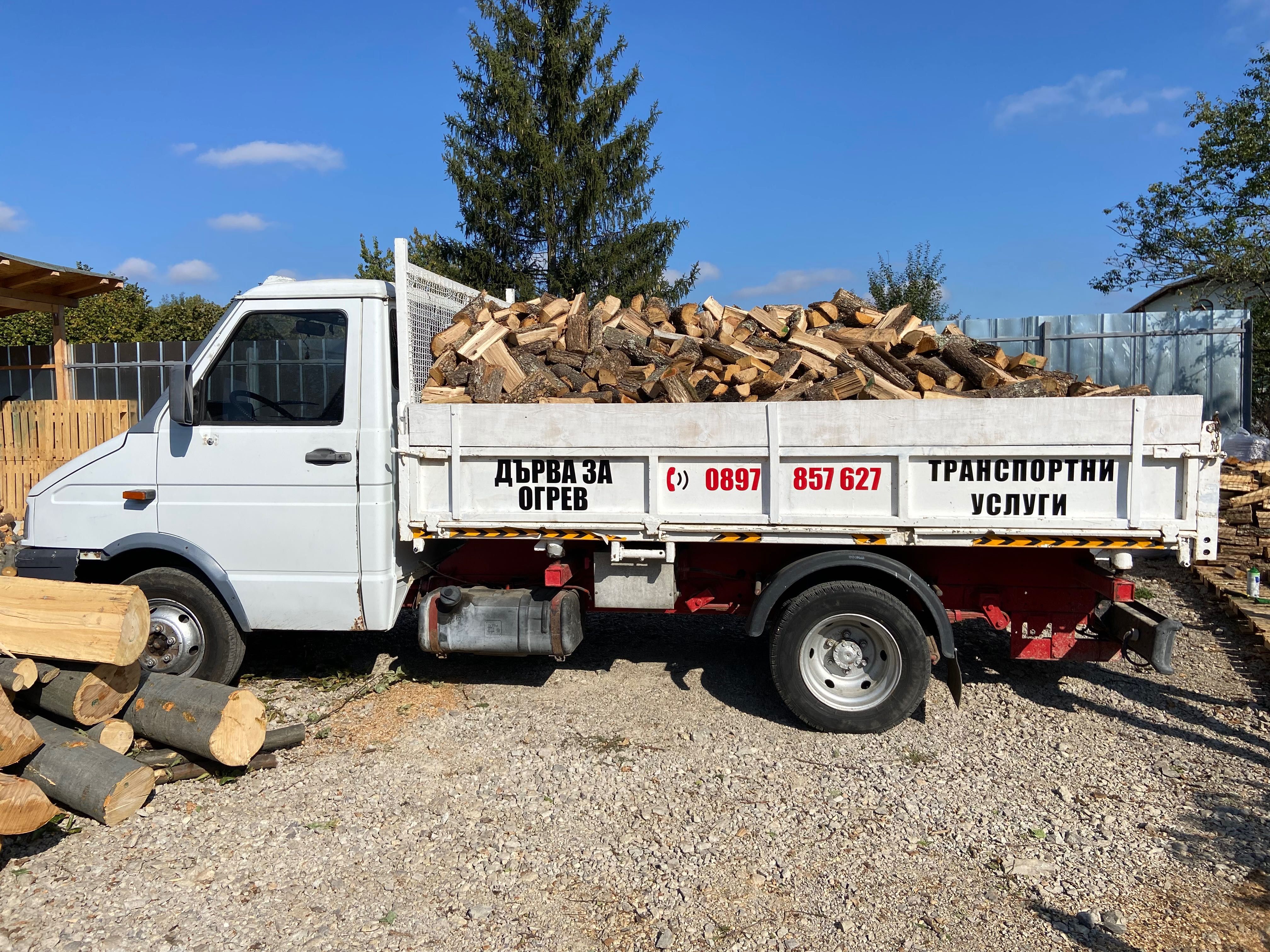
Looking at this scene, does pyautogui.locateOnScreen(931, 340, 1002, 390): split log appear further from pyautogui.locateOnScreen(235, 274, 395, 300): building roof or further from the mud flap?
pyautogui.locateOnScreen(235, 274, 395, 300): building roof

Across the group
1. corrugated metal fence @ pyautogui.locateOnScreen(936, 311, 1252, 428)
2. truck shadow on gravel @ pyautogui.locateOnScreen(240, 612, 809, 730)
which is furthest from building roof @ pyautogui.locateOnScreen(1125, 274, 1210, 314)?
truck shadow on gravel @ pyautogui.locateOnScreen(240, 612, 809, 730)

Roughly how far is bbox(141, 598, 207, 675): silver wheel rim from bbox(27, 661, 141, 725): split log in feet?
2.35

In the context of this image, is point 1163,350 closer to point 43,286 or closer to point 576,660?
point 576,660

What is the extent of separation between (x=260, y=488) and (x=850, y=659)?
3677mm

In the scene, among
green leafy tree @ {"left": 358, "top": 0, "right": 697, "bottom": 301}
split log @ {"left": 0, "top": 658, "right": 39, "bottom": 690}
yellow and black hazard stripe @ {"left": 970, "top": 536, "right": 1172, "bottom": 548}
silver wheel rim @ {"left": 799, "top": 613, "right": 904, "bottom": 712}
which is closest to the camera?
split log @ {"left": 0, "top": 658, "right": 39, "bottom": 690}

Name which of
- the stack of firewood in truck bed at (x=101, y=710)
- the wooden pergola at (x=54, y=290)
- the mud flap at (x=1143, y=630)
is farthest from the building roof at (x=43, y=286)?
the mud flap at (x=1143, y=630)

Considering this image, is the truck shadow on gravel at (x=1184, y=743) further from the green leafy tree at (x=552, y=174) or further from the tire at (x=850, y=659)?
the green leafy tree at (x=552, y=174)

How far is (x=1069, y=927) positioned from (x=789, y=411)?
270 cm

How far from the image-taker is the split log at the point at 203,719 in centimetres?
448

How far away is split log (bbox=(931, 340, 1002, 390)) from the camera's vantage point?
5418mm

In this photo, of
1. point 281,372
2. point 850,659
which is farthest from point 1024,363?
point 281,372

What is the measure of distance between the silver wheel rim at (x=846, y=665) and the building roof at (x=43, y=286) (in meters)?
9.55

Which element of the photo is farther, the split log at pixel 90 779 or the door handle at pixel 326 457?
the door handle at pixel 326 457

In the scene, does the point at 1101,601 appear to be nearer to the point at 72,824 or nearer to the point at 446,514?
the point at 446,514
